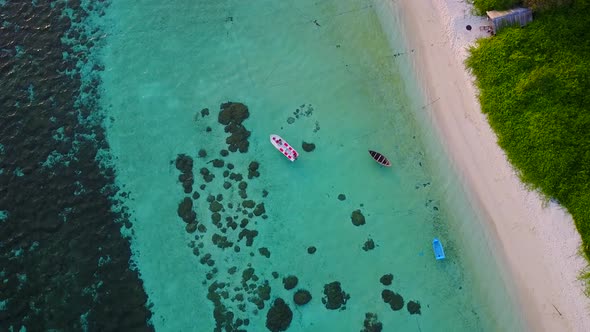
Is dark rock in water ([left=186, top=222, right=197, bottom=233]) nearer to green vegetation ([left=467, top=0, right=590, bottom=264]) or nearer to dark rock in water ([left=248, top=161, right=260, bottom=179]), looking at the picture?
dark rock in water ([left=248, top=161, right=260, bottom=179])

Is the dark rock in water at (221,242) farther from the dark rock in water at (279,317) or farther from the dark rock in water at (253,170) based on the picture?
the dark rock in water at (279,317)

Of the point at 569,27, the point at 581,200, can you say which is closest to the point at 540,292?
the point at 581,200

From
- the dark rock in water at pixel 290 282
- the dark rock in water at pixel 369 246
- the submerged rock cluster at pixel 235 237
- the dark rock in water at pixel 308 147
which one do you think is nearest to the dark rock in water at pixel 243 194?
the submerged rock cluster at pixel 235 237

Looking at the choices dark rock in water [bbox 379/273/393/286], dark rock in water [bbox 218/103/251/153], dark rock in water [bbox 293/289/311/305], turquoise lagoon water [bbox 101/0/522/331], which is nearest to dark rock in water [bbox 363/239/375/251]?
turquoise lagoon water [bbox 101/0/522/331]

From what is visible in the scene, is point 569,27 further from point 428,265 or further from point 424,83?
point 428,265

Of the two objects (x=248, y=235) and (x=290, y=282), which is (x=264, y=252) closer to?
(x=248, y=235)

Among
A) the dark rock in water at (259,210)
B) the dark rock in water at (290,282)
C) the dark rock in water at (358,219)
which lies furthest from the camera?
the dark rock in water at (259,210)
